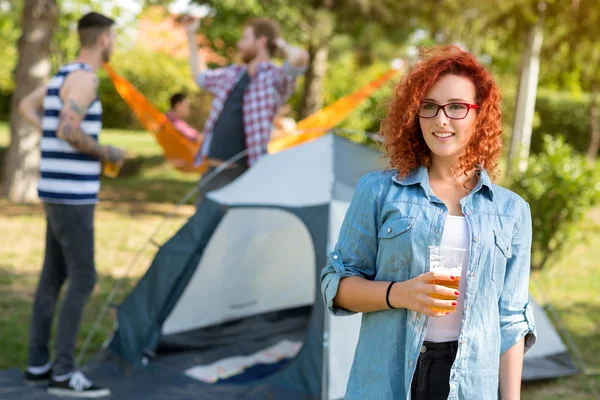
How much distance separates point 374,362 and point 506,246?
332 mm

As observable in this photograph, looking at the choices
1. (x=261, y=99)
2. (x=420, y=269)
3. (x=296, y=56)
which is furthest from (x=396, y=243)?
(x=261, y=99)

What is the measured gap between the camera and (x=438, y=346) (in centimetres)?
147

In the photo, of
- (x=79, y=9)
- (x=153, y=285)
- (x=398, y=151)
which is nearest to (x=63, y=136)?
(x=153, y=285)

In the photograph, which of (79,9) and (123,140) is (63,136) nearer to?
(79,9)

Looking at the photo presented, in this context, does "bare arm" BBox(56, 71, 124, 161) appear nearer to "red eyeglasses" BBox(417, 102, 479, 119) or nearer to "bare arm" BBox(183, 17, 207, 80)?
"bare arm" BBox(183, 17, 207, 80)

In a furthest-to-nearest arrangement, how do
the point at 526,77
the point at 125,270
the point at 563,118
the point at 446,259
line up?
the point at 563,118 < the point at 526,77 < the point at 125,270 < the point at 446,259

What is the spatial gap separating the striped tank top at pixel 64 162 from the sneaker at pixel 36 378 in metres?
0.76

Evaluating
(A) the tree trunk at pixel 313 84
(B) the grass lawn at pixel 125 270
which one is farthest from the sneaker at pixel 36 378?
(A) the tree trunk at pixel 313 84

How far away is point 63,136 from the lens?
Result: 291 centimetres

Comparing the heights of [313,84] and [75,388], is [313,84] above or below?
above

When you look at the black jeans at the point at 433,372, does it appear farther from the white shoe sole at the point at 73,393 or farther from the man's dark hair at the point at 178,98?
the man's dark hair at the point at 178,98

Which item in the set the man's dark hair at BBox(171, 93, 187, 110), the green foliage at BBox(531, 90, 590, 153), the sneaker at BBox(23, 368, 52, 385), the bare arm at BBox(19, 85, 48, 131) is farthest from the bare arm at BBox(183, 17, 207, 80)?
the green foliage at BBox(531, 90, 590, 153)

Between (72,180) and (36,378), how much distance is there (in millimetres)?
872

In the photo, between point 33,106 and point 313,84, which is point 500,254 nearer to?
point 33,106
